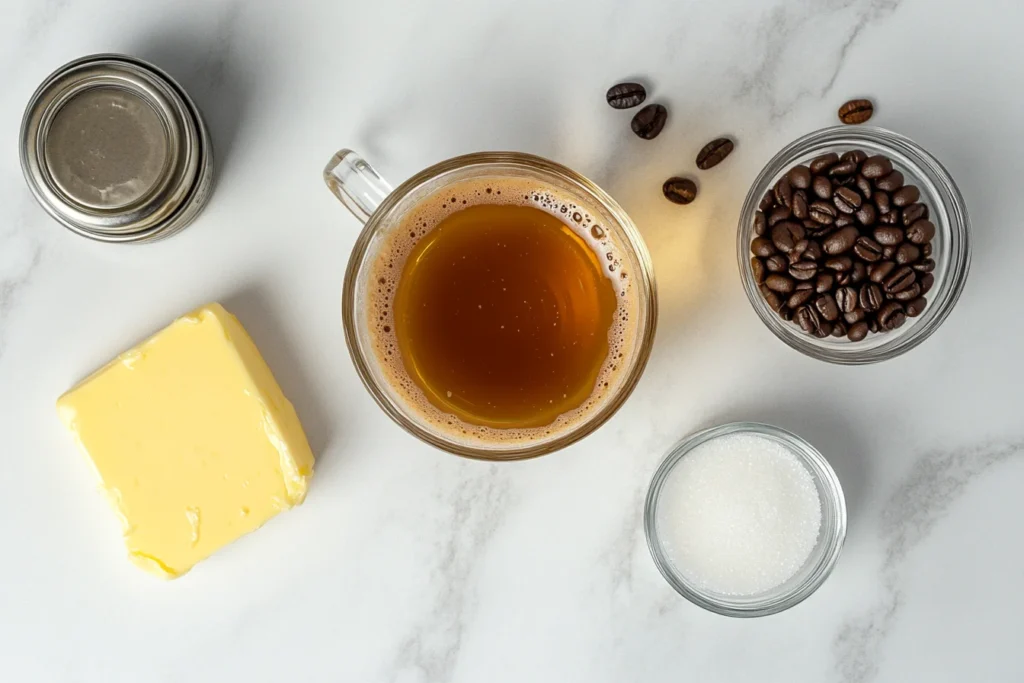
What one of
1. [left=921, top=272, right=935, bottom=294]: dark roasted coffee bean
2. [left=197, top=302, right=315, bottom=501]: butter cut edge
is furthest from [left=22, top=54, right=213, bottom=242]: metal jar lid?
[left=921, top=272, right=935, bottom=294]: dark roasted coffee bean

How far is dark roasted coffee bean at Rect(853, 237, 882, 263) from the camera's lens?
1.12 m

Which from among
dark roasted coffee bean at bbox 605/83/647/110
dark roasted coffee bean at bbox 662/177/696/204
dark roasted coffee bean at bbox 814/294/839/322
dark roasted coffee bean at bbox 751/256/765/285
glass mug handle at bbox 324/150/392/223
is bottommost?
dark roasted coffee bean at bbox 814/294/839/322

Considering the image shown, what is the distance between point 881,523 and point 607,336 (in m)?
0.57

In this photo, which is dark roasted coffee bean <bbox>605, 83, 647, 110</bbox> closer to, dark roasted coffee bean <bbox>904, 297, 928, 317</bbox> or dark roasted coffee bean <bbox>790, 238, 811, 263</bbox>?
dark roasted coffee bean <bbox>790, 238, 811, 263</bbox>

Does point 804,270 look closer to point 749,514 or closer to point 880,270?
point 880,270

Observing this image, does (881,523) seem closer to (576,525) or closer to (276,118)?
(576,525)

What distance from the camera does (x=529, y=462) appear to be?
1277 mm

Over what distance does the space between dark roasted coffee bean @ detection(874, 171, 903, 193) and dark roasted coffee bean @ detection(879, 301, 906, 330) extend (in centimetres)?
16

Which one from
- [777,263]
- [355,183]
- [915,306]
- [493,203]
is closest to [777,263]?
[777,263]

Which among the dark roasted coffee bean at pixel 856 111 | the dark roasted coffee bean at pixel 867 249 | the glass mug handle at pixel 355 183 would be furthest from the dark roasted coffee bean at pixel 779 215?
the glass mug handle at pixel 355 183

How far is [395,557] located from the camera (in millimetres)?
1297

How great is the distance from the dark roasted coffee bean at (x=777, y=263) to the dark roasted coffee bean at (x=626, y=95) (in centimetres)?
31

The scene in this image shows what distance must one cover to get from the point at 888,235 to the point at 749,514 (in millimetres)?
473

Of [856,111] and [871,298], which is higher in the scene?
[856,111]
